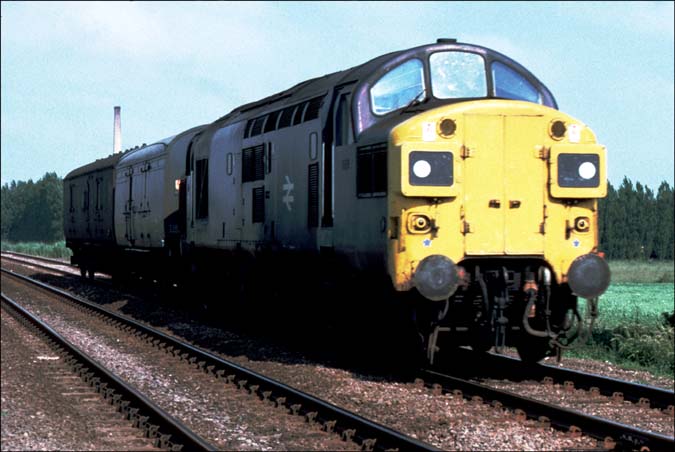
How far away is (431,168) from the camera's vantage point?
33.1 feet

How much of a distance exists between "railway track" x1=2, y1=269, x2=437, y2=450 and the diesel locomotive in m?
1.53

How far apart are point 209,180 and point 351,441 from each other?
9.99 m

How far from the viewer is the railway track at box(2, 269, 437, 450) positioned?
26.2ft

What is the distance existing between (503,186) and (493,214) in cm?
31

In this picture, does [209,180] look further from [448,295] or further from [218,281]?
[448,295]

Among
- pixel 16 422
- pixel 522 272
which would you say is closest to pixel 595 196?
pixel 522 272

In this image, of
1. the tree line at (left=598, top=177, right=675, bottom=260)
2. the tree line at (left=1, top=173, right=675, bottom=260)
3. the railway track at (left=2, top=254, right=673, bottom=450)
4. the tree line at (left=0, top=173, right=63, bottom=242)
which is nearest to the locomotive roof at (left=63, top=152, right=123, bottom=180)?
the railway track at (left=2, top=254, right=673, bottom=450)

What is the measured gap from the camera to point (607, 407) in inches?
381

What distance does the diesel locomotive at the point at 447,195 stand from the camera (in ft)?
33.4

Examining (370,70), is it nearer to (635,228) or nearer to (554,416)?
(554,416)

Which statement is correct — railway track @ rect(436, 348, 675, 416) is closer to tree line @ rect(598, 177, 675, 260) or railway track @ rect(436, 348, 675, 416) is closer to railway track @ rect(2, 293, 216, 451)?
railway track @ rect(2, 293, 216, 451)

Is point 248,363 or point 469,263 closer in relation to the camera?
point 469,263

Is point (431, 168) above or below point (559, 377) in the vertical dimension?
above

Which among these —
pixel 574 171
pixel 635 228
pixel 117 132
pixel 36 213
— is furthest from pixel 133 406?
pixel 36 213
